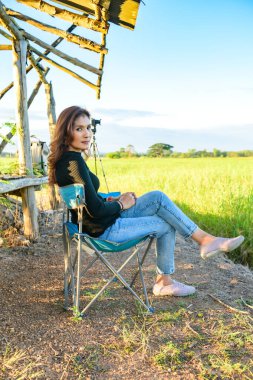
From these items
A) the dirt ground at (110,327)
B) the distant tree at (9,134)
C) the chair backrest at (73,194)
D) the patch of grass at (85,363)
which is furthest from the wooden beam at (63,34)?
the patch of grass at (85,363)

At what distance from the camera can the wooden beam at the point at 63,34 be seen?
482 centimetres

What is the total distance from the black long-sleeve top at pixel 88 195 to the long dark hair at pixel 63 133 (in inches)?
2.0

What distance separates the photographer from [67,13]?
15.0 feet

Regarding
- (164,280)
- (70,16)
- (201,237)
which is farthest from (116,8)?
(164,280)

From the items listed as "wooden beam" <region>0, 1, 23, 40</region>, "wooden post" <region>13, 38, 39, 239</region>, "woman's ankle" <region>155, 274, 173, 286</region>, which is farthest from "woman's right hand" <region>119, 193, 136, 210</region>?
"wooden beam" <region>0, 1, 23, 40</region>

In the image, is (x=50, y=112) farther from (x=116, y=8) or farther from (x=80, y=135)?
(x=80, y=135)

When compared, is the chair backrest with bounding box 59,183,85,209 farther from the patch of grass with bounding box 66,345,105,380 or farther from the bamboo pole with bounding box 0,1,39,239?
the bamboo pole with bounding box 0,1,39,239

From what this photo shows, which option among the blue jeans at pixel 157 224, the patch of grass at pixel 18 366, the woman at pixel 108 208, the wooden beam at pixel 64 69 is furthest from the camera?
the wooden beam at pixel 64 69

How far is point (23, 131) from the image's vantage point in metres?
4.64

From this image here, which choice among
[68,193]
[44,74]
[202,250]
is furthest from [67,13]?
[202,250]

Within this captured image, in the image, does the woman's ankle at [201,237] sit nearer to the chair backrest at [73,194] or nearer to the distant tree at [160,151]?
the chair backrest at [73,194]

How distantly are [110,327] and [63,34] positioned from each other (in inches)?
131

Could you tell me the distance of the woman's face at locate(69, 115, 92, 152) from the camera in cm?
277

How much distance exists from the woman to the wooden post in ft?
5.99
